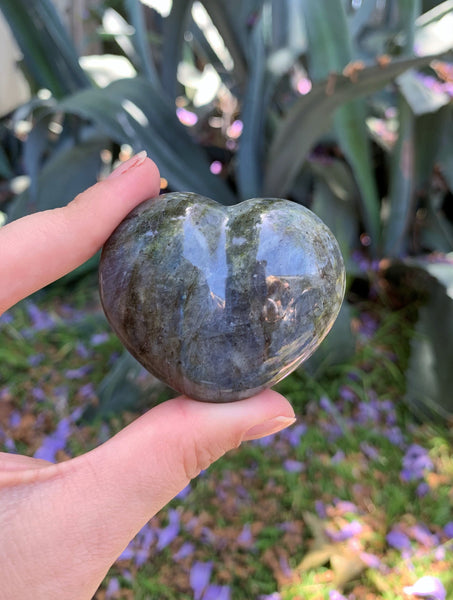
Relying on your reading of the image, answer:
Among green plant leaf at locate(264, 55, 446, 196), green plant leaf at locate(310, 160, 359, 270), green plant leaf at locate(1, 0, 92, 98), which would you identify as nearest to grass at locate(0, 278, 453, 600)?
green plant leaf at locate(310, 160, 359, 270)

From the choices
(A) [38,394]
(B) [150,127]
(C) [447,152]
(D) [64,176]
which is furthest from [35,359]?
(C) [447,152]

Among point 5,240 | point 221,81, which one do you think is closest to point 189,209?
point 5,240

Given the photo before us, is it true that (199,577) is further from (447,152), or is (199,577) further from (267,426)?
(447,152)

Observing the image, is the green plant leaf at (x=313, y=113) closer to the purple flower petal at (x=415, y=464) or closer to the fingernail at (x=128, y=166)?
the fingernail at (x=128, y=166)

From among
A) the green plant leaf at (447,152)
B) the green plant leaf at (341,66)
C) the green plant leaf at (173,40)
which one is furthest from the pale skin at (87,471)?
the green plant leaf at (447,152)

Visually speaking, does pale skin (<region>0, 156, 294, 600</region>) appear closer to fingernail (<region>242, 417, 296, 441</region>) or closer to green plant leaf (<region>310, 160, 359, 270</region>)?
fingernail (<region>242, 417, 296, 441</region>)

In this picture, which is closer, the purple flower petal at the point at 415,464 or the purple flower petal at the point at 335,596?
the purple flower petal at the point at 335,596
